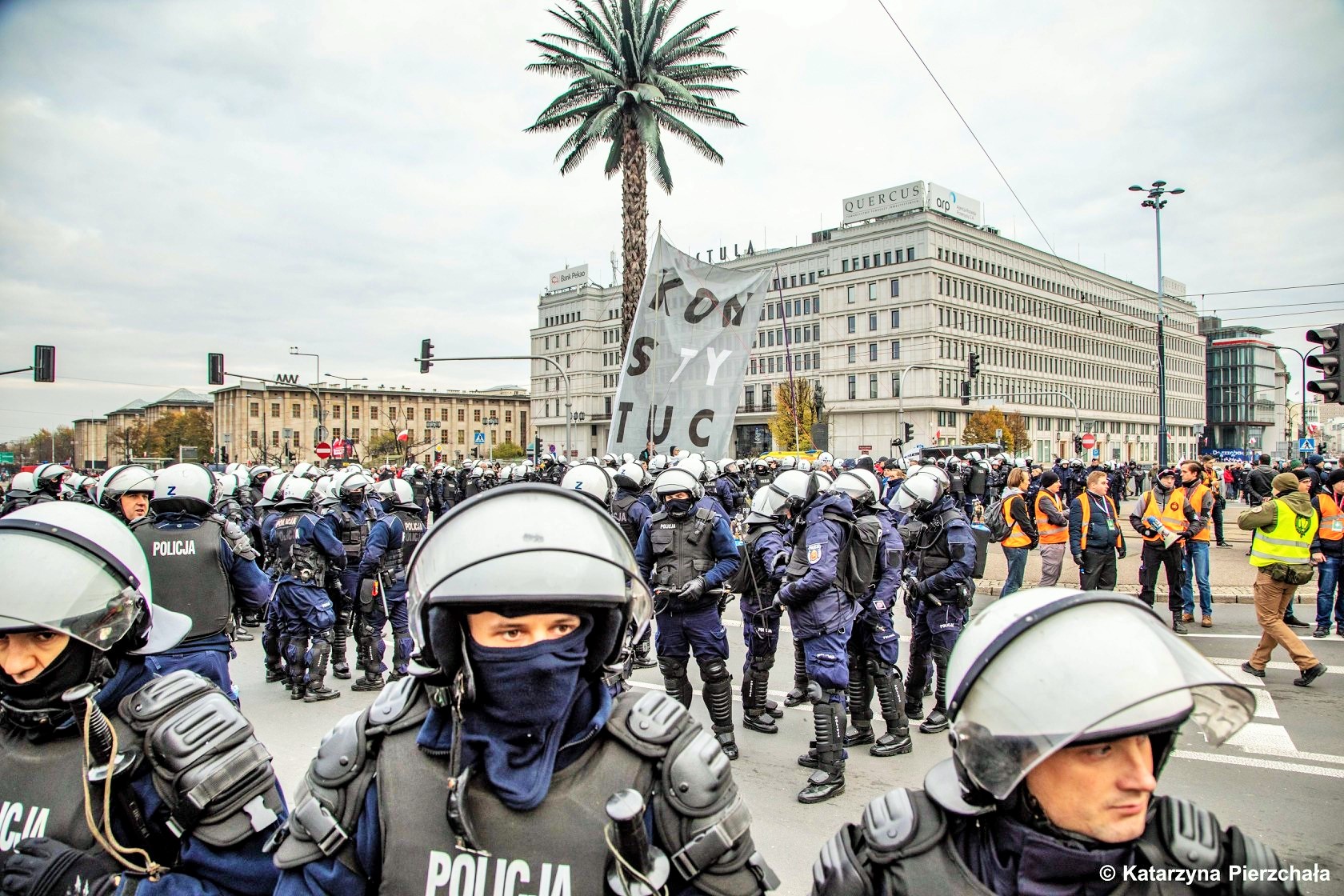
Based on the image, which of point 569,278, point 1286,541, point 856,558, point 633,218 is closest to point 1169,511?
point 1286,541

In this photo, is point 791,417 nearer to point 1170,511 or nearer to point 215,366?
point 215,366

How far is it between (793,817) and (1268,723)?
4.21 metres

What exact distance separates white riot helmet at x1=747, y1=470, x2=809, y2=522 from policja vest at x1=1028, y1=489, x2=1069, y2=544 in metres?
5.28

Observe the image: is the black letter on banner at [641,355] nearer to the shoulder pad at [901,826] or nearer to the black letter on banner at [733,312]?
the black letter on banner at [733,312]

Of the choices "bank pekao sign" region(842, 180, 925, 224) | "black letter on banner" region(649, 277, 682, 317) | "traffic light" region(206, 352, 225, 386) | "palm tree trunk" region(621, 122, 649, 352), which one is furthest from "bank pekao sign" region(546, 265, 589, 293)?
"black letter on banner" region(649, 277, 682, 317)

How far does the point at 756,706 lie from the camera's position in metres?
6.71

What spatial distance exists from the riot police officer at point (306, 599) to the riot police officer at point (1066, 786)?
22.7 ft

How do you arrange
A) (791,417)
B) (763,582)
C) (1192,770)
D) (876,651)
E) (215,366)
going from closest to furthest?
(1192,770) < (876,651) < (763,582) < (215,366) < (791,417)

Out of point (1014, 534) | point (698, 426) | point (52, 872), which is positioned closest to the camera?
point (52, 872)

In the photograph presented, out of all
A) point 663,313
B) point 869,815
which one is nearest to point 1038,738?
point 869,815

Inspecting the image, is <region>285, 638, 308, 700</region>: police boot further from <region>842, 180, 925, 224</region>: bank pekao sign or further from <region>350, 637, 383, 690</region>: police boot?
<region>842, 180, 925, 224</region>: bank pekao sign

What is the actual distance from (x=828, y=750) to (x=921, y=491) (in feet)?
8.60

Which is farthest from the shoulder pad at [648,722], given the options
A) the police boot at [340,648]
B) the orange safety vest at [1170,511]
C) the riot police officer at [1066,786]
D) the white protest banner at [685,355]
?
the white protest banner at [685,355]

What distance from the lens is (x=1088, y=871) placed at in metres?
1.54
